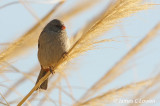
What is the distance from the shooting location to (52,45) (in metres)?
3.62

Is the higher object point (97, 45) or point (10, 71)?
point (10, 71)

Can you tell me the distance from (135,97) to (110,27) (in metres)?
0.71

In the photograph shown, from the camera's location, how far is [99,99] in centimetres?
198

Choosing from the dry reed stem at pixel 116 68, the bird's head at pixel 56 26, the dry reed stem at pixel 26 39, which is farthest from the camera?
the bird's head at pixel 56 26

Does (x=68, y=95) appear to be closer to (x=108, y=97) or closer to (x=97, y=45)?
(x=108, y=97)

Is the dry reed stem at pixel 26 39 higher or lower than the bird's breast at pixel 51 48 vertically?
higher

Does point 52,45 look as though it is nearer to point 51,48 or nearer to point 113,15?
point 51,48

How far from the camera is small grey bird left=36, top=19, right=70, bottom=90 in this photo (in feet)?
11.7

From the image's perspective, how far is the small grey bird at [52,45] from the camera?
3.57 m

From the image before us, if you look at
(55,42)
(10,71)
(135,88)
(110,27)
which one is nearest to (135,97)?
(135,88)

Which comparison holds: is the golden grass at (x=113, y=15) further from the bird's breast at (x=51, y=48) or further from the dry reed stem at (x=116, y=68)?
the bird's breast at (x=51, y=48)

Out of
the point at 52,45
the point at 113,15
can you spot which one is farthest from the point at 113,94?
the point at 52,45

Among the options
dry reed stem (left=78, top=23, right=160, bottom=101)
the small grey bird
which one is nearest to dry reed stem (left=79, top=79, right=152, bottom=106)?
dry reed stem (left=78, top=23, right=160, bottom=101)

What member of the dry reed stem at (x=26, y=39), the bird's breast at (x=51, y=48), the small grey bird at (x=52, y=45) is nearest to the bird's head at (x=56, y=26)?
the small grey bird at (x=52, y=45)
